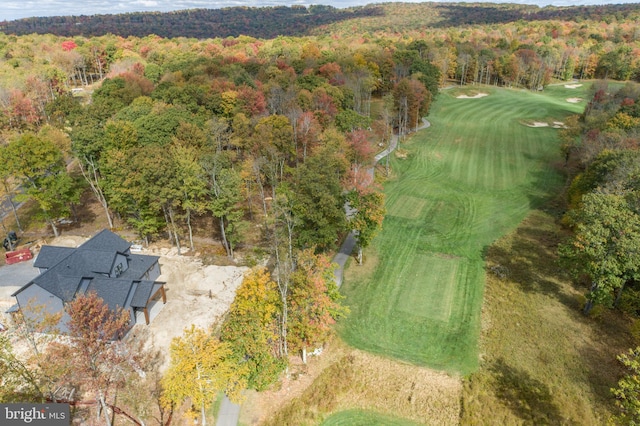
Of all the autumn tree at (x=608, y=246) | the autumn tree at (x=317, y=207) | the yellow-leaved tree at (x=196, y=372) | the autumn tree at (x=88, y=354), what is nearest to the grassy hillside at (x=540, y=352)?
the autumn tree at (x=608, y=246)

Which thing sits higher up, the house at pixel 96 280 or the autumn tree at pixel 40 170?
the autumn tree at pixel 40 170

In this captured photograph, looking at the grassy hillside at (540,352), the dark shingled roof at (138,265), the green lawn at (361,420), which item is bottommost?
the green lawn at (361,420)

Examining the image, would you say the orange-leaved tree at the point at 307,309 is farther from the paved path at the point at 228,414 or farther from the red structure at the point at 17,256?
the red structure at the point at 17,256

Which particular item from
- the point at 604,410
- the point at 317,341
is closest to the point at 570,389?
the point at 604,410

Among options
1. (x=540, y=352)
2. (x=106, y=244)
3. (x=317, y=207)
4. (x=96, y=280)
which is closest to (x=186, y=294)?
(x=96, y=280)

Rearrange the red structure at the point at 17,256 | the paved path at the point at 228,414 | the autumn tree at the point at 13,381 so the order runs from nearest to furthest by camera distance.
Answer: the autumn tree at the point at 13,381 < the paved path at the point at 228,414 < the red structure at the point at 17,256

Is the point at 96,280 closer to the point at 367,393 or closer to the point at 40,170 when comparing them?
the point at 40,170

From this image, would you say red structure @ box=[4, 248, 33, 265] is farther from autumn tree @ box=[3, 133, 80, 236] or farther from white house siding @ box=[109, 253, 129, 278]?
white house siding @ box=[109, 253, 129, 278]
